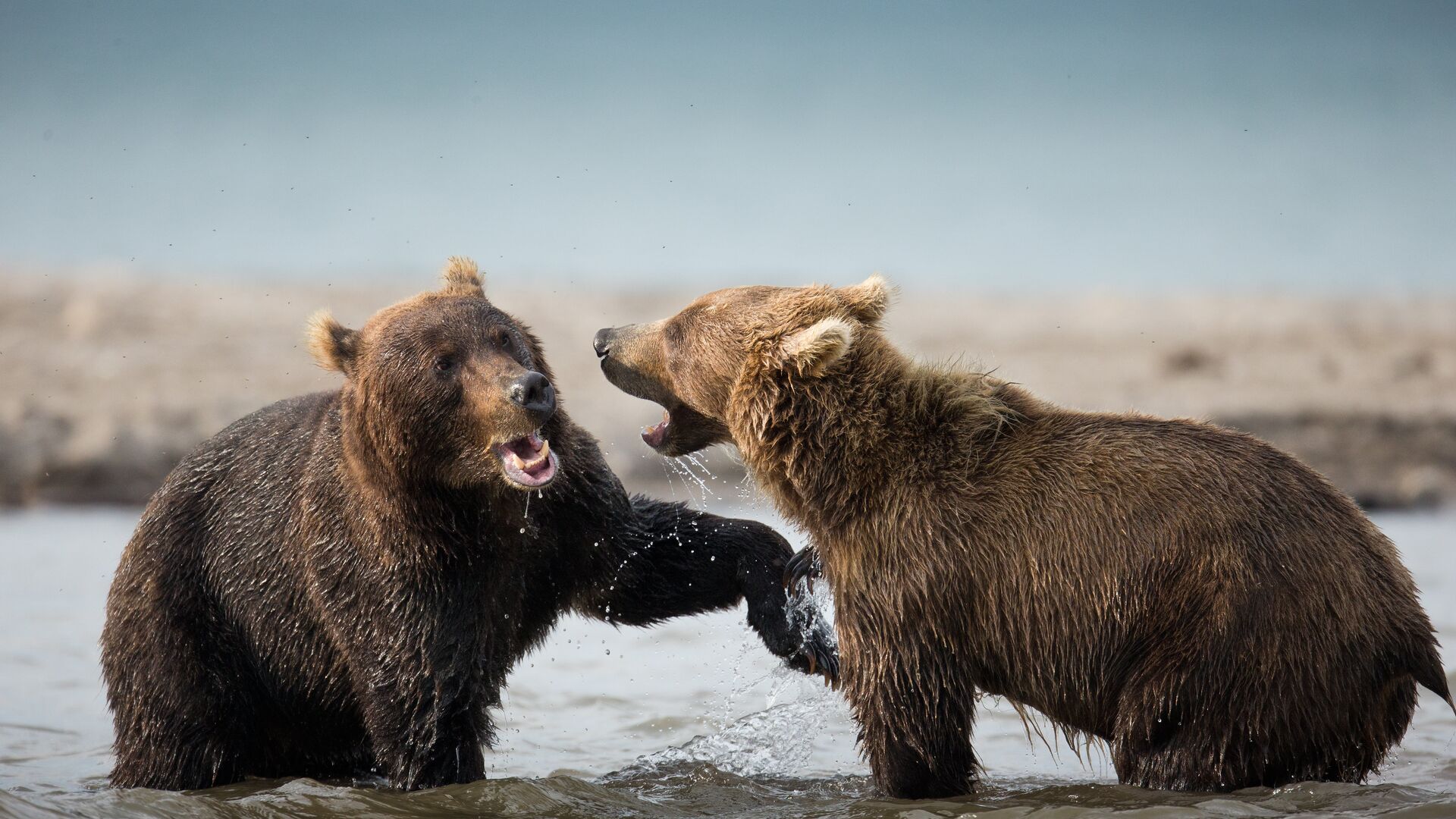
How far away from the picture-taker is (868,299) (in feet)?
21.4

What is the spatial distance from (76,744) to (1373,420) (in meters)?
15.9

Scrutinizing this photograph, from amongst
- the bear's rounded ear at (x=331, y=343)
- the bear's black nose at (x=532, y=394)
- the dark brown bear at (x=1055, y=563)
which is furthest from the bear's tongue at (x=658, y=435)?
the bear's rounded ear at (x=331, y=343)

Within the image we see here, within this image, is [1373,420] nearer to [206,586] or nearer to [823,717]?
[823,717]

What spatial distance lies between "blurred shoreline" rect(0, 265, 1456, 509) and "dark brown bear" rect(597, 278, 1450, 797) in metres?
8.53

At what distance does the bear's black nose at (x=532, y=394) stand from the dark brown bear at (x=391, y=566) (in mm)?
12

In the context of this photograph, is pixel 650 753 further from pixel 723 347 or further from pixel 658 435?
pixel 723 347

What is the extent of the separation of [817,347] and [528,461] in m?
1.26

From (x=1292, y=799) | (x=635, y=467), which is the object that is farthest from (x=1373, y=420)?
(x=1292, y=799)

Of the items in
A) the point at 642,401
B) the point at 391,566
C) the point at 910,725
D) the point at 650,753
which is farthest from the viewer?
the point at 642,401

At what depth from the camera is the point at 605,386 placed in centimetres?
2116

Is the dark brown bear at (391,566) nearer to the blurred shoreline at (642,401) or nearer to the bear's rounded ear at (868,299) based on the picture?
the bear's rounded ear at (868,299)

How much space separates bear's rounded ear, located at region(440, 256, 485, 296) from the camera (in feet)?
22.8

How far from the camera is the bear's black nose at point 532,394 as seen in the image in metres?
6.05

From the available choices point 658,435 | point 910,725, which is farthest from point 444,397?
point 910,725
